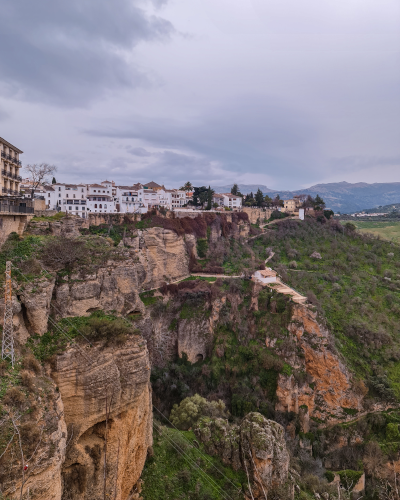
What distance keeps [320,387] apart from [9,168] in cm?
3731

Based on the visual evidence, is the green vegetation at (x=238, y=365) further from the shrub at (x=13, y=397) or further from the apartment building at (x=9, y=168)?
the shrub at (x=13, y=397)

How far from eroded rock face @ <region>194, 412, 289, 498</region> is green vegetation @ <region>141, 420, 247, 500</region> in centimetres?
81

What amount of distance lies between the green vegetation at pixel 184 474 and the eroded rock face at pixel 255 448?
2.66ft

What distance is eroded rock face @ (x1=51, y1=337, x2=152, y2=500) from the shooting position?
39.0 feet

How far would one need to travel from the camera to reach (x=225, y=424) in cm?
2231

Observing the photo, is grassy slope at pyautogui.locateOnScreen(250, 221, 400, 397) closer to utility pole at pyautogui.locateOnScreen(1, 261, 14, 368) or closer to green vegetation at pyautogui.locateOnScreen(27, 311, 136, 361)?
green vegetation at pyautogui.locateOnScreen(27, 311, 136, 361)

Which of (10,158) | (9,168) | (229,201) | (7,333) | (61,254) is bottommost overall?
(7,333)

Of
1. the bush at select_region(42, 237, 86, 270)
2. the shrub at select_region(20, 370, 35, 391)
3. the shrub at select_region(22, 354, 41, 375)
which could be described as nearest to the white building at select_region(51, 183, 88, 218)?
the bush at select_region(42, 237, 86, 270)

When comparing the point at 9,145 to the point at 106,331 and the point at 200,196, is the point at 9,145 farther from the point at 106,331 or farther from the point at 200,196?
the point at 200,196

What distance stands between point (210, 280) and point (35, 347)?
32.5 meters

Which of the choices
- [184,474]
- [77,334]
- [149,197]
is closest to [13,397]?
[77,334]

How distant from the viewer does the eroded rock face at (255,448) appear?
1655 centimetres

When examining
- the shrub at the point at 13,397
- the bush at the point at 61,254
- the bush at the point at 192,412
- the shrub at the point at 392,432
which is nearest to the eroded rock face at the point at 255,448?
the bush at the point at 192,412

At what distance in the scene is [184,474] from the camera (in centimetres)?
1694
